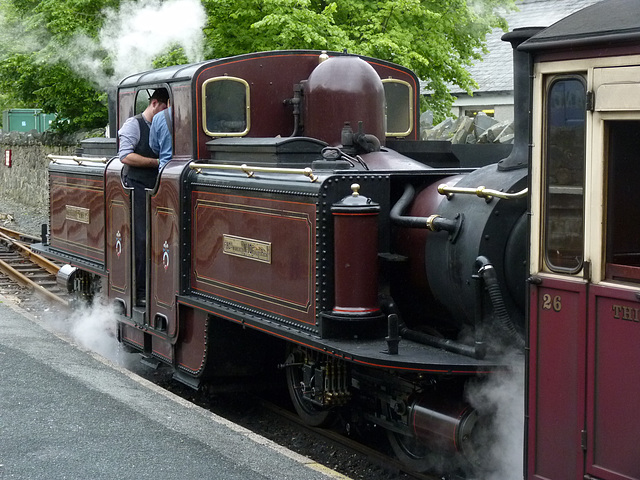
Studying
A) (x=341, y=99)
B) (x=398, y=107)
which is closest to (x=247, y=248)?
(x=341, y=99)

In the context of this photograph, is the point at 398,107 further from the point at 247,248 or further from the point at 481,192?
the point at 481,192

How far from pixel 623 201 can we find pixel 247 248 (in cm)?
289

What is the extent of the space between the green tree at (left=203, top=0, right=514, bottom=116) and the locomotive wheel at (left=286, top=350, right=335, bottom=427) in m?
6.75

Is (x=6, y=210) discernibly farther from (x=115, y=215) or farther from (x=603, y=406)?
(x=603, y=406)

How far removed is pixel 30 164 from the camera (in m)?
24.6

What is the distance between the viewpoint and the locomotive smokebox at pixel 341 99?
6.52 m

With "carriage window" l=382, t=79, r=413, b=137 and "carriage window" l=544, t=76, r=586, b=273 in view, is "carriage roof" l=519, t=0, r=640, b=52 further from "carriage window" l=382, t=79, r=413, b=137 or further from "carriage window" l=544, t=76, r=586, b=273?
"carriage window" l=382, t=79, r=413, b=137

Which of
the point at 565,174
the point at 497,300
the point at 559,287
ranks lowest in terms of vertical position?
the point at 497,300

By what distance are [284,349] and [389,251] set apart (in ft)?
5.79

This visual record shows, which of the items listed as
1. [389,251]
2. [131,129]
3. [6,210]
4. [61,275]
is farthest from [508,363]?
[6,210]

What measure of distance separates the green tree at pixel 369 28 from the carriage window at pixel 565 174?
8.66 meters

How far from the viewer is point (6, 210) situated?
915 inches

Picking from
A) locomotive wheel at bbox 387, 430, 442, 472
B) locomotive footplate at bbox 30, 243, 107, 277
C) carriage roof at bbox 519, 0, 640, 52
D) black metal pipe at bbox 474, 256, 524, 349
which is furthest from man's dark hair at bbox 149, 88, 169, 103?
carriage roof at bbox 519, 0, 640, 52

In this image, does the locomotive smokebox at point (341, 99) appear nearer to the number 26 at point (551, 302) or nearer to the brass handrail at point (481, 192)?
the brass handrail at point (481, 192)
